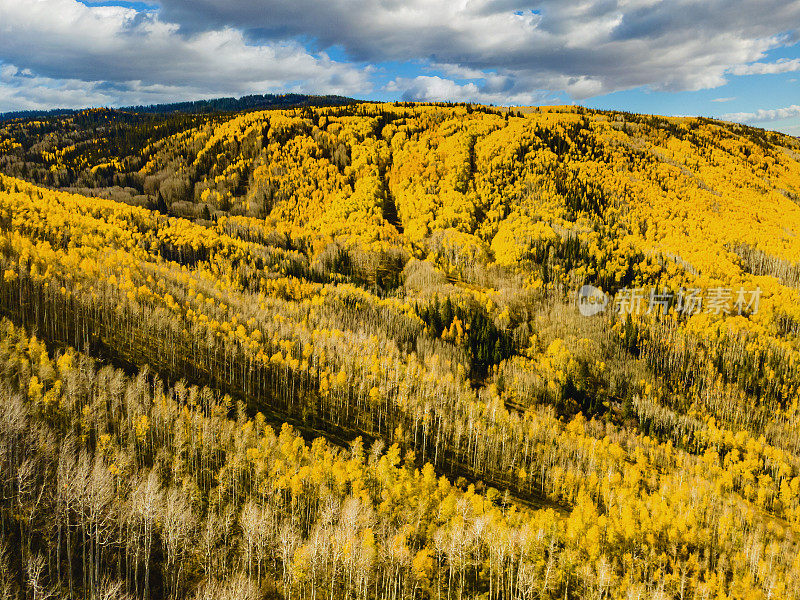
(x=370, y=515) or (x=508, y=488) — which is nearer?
(x=370, y=515)

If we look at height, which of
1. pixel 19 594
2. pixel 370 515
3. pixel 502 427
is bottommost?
pixel 502 427

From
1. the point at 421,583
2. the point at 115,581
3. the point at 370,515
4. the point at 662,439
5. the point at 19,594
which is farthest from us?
the point at 662,439

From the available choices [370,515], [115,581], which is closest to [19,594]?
[115,581]

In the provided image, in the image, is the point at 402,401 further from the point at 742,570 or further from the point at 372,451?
the point at 742,570

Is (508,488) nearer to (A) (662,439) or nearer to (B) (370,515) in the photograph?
(B) (370,515)

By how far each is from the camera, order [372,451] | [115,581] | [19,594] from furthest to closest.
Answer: [372,451] → [115,581] → [19,594]

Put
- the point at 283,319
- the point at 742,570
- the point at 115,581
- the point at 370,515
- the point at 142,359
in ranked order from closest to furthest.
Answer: the point at 115,581 < the point at 370,515 < the point at 742,570 < the point at 142,359 < the point at 283,319

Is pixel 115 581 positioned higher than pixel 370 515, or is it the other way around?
pixel 115 581

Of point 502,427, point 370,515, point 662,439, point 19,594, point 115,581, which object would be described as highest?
point 19,594

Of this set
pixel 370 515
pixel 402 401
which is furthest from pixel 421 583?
pixel 402 401
